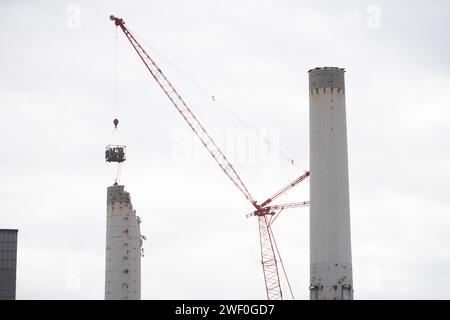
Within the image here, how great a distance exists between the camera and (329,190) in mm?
131750

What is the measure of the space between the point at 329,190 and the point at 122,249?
2013 inches

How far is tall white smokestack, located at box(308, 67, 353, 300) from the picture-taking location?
129 meters

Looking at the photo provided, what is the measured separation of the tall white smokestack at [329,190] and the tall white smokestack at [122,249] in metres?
47.9

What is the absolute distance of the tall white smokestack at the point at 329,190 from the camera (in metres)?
129

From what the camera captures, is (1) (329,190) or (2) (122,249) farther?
(2) (122,249)

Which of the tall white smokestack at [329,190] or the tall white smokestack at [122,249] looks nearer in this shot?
the tall white smokestack at [329,190]

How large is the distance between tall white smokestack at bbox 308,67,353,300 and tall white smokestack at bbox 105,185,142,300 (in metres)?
47.9

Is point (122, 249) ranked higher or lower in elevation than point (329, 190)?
lower

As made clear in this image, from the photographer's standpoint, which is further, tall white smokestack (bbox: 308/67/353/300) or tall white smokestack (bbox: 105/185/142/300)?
tall white smokestack (bbox: 105/185/142/300)

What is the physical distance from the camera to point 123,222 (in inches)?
6772

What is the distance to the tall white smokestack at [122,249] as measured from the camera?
556 feet
